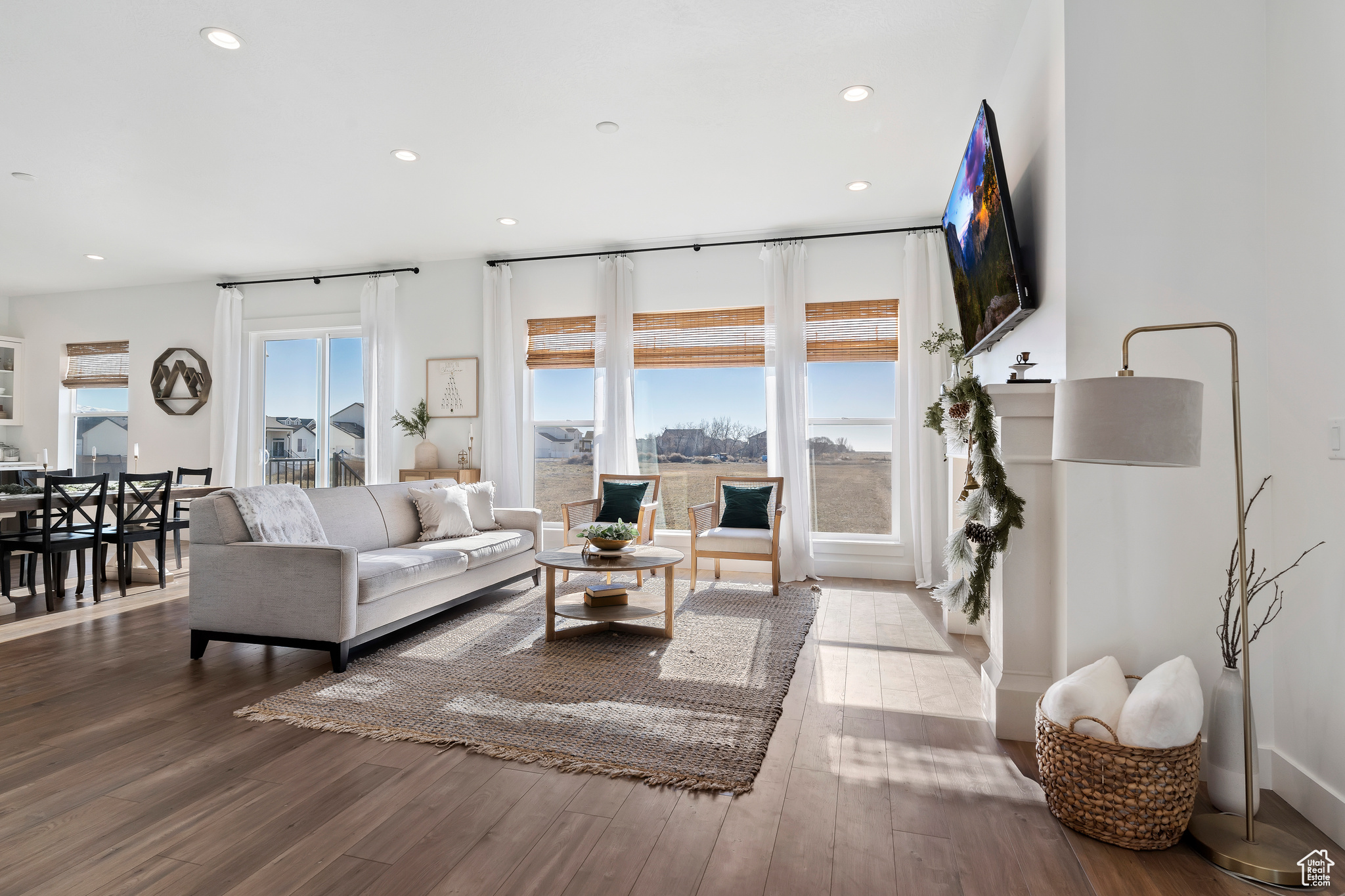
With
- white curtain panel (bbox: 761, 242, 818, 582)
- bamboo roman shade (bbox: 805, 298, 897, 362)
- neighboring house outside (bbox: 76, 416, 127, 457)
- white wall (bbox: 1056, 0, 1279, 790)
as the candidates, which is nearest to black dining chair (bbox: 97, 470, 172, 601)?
neighboring house outside (bbox: 76, 416, 127, 457)

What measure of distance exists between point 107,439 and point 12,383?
1.34 meters

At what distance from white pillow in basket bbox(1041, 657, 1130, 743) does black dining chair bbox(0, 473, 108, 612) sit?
5.15 meters

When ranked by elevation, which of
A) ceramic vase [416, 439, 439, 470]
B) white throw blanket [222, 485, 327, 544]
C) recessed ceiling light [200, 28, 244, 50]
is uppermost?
recessed ceiling light [200, 28, 244, 50]

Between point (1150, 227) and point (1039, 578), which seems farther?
point (1039, 578)

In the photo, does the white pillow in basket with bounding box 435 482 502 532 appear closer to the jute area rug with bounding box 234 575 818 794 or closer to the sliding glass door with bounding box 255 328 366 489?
the jute area rug with bounding box 234 575 818 794

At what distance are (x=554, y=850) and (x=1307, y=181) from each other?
2808 millimetres

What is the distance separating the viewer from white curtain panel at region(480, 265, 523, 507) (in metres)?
6.14

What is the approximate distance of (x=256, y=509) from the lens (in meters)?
3.38

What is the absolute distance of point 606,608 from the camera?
3721 millimetres

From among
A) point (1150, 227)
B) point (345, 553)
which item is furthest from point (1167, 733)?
point (345, 553)

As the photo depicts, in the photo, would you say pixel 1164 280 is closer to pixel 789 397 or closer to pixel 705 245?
pixel 789 397

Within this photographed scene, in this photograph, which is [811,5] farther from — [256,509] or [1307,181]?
[256,509]

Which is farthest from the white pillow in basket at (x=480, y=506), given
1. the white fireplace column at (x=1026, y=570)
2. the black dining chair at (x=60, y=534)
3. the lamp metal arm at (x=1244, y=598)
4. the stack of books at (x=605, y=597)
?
the lamp metal arm at (x=1244, y=598)

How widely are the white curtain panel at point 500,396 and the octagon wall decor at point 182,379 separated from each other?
3.27 meters
